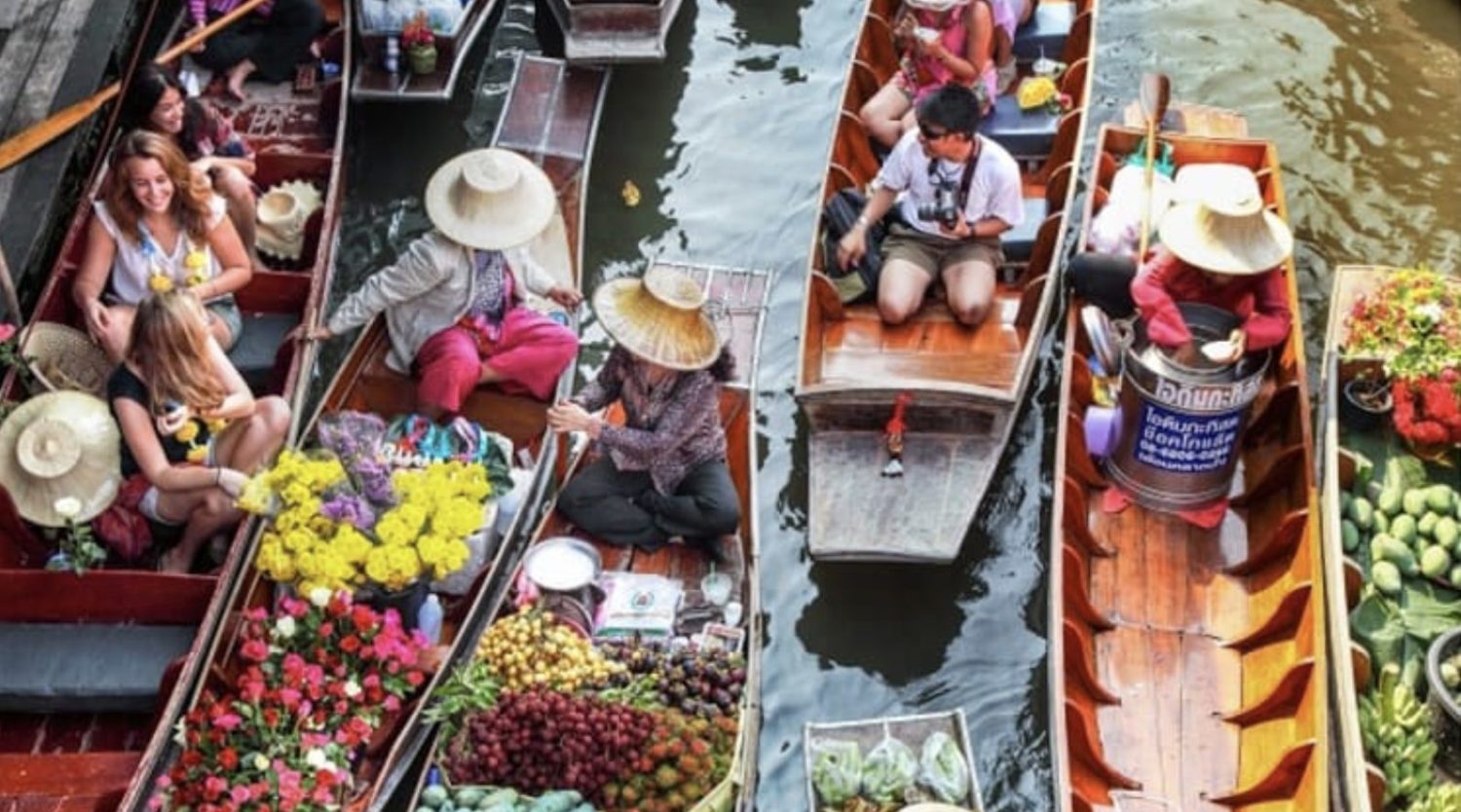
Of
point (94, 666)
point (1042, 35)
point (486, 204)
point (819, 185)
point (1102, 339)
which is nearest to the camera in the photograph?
point (94, 666)

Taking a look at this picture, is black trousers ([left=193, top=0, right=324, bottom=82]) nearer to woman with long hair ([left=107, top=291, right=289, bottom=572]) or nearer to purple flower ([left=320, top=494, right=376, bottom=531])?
woman with long hair ([left=107, top=291, right=289, bottom=572])

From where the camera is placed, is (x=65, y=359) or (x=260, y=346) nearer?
(x=65, y=359)

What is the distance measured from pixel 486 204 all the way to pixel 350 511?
171 centimetres

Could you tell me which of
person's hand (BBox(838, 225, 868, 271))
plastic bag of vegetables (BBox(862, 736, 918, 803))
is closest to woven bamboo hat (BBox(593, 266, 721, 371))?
person's hand (BBox(838, 225, 868, 271))

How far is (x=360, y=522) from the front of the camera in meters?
6.26

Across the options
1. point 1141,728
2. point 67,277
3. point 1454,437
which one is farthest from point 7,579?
point 1454,437

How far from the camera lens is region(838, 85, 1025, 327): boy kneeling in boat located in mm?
7805

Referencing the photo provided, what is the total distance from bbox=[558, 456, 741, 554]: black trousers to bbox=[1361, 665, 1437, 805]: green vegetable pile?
260cm

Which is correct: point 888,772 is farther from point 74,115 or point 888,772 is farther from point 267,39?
point 267,39

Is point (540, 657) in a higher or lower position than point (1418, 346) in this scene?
lower

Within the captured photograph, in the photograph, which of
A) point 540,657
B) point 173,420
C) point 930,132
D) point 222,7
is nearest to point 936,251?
point 930,132

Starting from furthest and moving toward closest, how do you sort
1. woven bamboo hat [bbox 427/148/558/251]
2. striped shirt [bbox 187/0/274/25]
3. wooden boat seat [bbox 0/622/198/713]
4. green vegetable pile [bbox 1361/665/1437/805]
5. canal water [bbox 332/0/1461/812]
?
1. striped shirt [bbox 187/0/274/25]
2. canal water [bbox 332/0/1461/812]
3. woven bamboo hat [bbox 427/148/558/251]
4. wooden boat seat [bbox 0/622/198/713]
5. green vegetable pile [bbox 1361/665/1437/805]

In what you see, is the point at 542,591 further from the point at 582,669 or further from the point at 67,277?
the point at 67,277

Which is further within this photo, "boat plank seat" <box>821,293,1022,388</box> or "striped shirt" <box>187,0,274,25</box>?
"striped shirt" <box>187,0,274,25</box>
